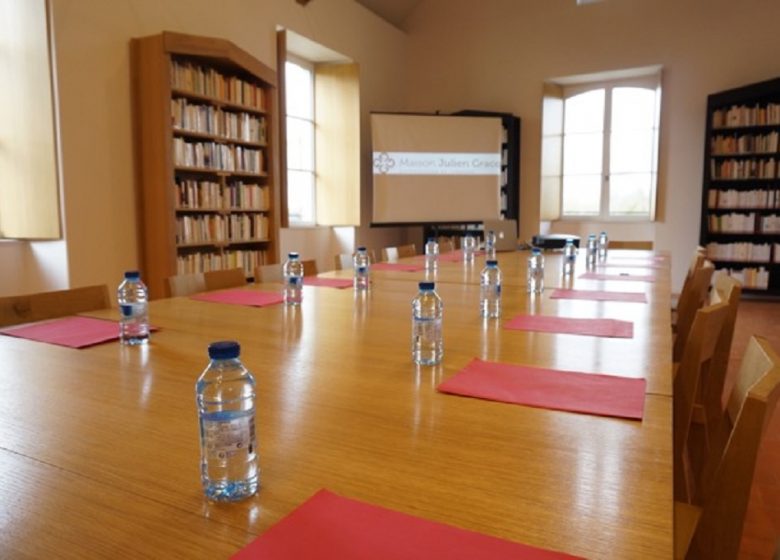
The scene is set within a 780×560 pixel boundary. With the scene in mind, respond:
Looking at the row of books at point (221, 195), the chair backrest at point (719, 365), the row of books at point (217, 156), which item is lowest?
the chair backrest at point (719, 365)

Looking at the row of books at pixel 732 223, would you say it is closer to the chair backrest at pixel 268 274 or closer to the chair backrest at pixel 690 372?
the chair backrest at pixel 268 274

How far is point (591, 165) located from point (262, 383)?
299 inches

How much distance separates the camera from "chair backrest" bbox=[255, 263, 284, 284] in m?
3.01

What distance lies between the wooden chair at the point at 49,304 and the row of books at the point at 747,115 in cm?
697

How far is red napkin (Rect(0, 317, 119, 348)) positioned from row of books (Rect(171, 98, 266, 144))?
2954mm

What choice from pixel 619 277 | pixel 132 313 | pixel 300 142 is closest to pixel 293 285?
pixel 132 313

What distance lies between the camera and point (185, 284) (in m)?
2.60

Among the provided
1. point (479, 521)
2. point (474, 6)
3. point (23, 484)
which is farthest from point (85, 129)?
point (474, 6)

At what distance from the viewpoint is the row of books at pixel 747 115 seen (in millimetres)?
6417

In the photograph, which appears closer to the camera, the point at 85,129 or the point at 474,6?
the point at 85,129

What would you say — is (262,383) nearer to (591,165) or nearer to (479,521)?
(479,521)

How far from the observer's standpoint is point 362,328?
67.9 inches

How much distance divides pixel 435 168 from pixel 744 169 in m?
3.69

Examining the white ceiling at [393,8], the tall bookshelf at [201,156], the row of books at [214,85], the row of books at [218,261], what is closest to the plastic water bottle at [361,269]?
the row of books at [218,261]
